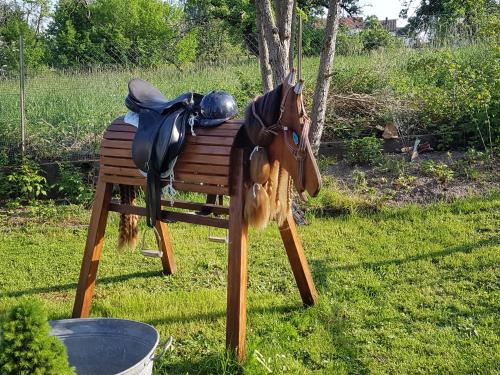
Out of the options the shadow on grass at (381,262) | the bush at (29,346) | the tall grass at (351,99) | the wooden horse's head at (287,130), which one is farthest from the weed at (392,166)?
the bush at (29,346)

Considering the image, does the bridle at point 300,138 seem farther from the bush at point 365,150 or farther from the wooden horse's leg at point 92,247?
the bush at point 365,150

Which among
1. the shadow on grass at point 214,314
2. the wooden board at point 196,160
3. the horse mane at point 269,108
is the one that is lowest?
the shadow on grass at point 214,314

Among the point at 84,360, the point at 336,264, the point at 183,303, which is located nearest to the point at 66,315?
the point at 183,303

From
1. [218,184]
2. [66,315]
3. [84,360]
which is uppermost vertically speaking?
[218,184]

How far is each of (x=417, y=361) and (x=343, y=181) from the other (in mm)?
3497

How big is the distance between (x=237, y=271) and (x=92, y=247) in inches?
44.8

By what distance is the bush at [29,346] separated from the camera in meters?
1.87

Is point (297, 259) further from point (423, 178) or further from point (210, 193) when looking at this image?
point (423, 178)

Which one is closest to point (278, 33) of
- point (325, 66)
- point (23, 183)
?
point (325, 66)

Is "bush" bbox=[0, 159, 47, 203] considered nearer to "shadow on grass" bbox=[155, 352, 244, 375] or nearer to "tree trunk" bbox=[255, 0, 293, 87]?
"tree trunk" bbox=[255, 0, 293, 87]

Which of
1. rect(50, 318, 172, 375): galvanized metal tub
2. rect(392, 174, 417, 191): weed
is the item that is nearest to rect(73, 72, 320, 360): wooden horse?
rect(50, 318, 172, 375): galvanized metal tub

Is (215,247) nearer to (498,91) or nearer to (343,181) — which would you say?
(343,181)

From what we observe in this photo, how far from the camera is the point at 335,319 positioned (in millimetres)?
3566

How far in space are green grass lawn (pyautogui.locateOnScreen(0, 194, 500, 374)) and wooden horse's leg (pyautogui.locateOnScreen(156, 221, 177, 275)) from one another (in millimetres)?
81
